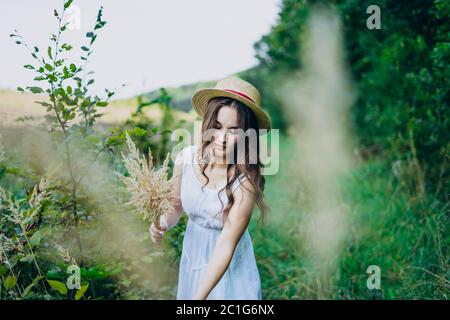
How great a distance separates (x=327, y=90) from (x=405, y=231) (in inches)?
150

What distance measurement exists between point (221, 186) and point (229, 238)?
258mm

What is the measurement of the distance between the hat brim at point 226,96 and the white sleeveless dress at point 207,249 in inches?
10.9

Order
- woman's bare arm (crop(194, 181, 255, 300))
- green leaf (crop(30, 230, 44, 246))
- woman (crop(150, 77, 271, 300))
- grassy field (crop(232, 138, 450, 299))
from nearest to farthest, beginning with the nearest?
1. woman's bare arm (crop(194, 181, 255, 300))
2. woman (crop(150, 77, 271, 300))
3. green leaf (crop(30, 230, 44, 246))
4. grassy field (crop(232, 138, 450, 299))

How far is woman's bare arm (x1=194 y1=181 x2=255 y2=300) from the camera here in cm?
192

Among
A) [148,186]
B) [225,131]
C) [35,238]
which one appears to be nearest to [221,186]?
[225,131]

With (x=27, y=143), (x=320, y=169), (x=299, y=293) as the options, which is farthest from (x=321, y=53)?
(x=27, y=143)

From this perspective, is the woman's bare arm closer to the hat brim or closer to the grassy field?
the hat brim

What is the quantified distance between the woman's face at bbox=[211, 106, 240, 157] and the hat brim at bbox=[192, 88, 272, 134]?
6cm

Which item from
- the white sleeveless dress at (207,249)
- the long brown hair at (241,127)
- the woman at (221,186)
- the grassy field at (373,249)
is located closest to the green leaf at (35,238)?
the woman at (221,186)

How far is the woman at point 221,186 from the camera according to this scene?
211 cm

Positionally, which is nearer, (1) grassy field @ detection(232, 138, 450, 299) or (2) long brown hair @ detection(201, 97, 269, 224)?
(2) long brown hair @ detection(201, 97, 269, 224)

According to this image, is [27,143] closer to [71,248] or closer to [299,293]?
[71,248]

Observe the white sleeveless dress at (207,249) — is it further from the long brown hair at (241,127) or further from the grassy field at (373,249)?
the grassy field at (373,249)

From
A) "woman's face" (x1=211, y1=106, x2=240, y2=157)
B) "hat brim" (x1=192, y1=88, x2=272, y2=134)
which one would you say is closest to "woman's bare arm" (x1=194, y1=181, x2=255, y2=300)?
"woman's face" (x1=211, y1=106, x2=240, y2=157)
